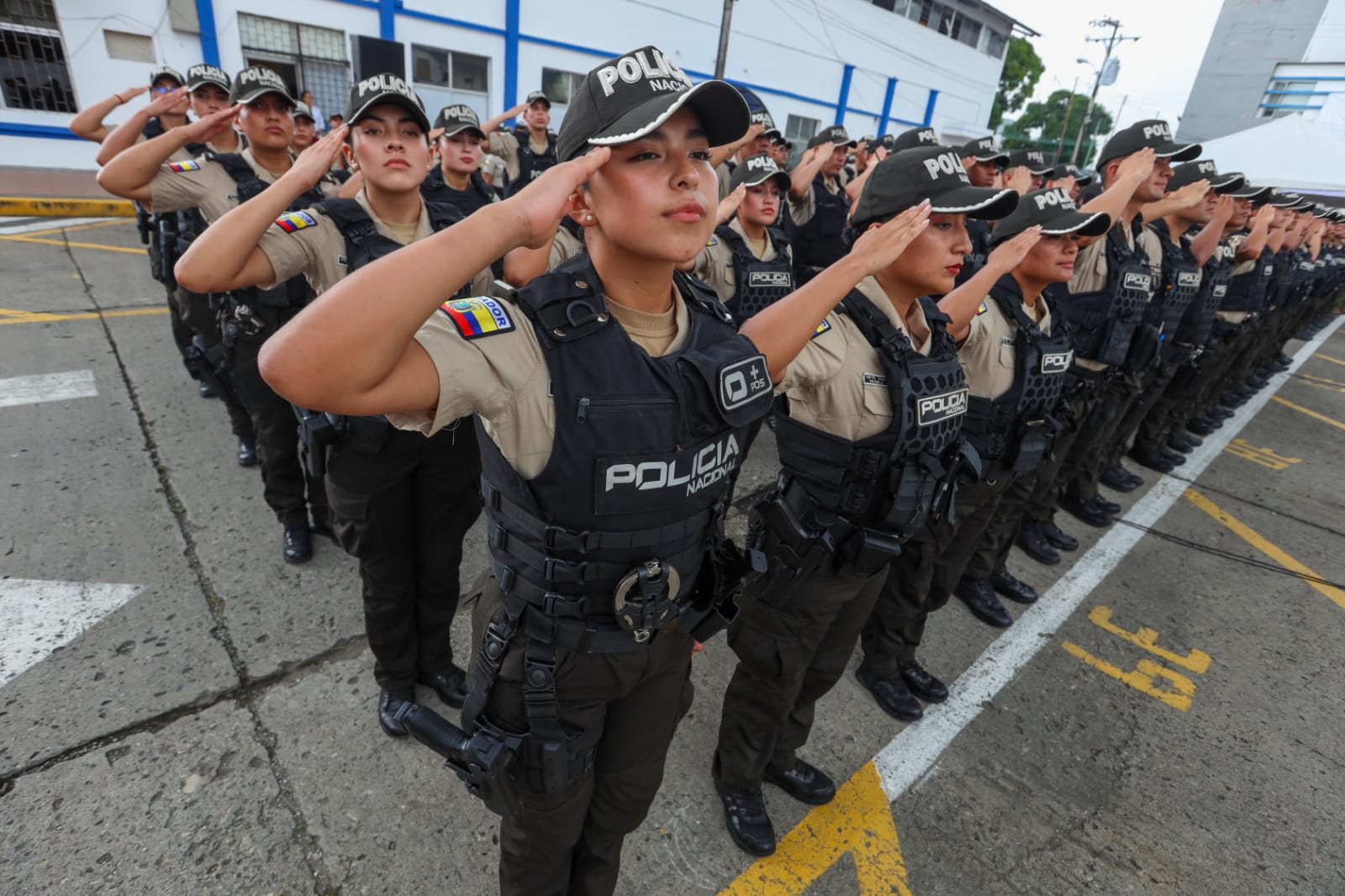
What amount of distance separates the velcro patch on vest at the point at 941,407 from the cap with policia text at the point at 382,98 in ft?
6.98

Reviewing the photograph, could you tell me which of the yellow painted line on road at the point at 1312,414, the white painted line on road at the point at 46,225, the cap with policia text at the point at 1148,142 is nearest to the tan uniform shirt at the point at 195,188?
the cap with policia text at the point at 1148,142

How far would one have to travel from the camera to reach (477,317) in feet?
4.29

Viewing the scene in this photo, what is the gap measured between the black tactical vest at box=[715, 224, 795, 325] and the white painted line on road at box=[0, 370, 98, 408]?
503 centimetres

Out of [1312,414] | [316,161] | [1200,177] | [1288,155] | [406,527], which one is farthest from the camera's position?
[1288,155]

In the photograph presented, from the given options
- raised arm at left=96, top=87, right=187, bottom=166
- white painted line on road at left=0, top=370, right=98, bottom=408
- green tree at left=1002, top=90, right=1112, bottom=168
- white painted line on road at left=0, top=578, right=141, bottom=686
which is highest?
green tree at left=1002, top=90, right=1112, bottom=168

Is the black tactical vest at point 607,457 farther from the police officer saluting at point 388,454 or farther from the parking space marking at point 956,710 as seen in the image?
the parking space marking at point 956,710

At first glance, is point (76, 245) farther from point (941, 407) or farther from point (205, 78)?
point (941, 407)

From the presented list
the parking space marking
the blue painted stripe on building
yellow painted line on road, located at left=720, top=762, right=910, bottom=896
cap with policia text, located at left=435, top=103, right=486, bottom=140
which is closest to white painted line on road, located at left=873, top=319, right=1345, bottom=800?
the parking space marking

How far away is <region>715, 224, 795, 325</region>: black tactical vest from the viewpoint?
4.40m

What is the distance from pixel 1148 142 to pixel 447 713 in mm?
5553

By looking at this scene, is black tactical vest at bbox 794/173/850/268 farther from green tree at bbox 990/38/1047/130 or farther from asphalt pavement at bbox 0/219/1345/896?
green tree at bbox 990/38/1047/130

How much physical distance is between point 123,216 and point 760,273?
13.2m

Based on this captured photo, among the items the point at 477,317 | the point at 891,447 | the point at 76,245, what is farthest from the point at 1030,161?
the point at 76,245

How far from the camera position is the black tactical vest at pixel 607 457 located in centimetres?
138
